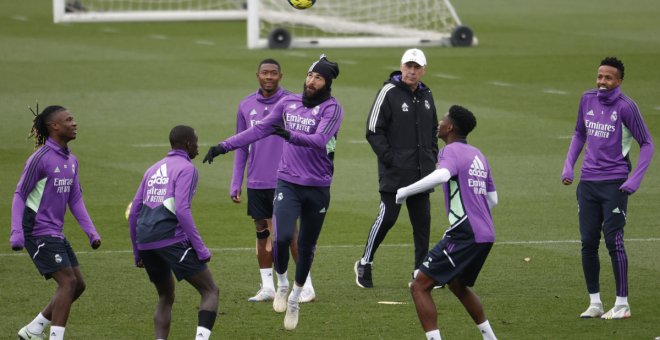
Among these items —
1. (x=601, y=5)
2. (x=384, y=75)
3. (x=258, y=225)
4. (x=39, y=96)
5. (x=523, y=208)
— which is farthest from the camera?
(x=601, y=5)

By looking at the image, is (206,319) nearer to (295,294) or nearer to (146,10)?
(295,294)

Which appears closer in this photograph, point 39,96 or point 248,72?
point 39,96

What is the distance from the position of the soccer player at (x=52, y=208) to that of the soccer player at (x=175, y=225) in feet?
2.31

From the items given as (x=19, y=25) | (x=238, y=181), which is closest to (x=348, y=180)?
(x=238, y=181)

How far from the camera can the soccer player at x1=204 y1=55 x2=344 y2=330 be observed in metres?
11.2

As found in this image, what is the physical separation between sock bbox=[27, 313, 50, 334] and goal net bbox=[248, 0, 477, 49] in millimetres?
21518

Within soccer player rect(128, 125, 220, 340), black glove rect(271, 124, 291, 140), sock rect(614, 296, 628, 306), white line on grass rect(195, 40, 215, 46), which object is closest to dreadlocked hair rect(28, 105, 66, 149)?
soccer player rect(128, 125, 220, 340)

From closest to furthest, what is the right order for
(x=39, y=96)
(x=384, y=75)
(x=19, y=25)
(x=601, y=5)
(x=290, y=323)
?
(x=290, y=323), (x=39, y=96), (x=384, y=75), (x=19, y=25), (x=601, y=5)

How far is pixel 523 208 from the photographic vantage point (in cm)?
1648

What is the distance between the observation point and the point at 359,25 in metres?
33.6

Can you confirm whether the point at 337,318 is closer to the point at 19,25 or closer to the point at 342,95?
the point at 342,95

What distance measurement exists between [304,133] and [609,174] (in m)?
2.72

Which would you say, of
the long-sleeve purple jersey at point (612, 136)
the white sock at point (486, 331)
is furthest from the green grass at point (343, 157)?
the long-sleeve purple jersey at point (612, 136)

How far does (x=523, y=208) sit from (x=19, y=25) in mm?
24166
